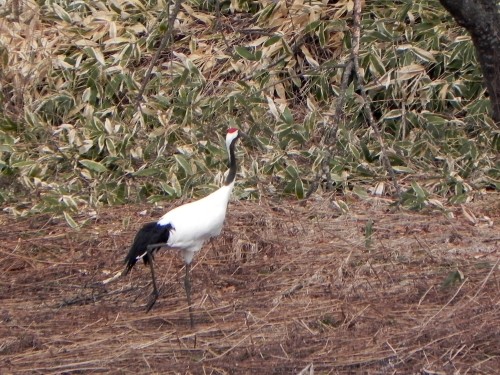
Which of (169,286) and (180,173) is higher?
(169,286)

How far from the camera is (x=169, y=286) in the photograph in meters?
6.74

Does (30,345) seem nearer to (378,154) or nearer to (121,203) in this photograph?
(121,203)

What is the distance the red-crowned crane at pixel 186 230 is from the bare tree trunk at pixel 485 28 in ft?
5.27

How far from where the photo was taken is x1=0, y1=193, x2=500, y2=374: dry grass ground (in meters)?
5.16

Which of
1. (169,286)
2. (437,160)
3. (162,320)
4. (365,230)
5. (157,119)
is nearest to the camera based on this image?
(162,320)

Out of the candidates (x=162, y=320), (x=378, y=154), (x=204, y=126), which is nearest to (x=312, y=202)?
(x=378, y=154)

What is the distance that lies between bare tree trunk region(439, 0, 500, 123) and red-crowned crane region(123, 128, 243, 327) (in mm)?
1607

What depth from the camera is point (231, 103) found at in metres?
9.15

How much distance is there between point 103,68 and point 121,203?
1.76 metres

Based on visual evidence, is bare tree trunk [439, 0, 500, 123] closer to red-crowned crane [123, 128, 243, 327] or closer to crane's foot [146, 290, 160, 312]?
red-crowned crane [123, 128, 243, 327]

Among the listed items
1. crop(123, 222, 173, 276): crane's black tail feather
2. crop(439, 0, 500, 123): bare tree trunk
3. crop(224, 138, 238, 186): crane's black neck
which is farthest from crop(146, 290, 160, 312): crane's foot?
crop(439, 0, 500, 123): bare tree trunk

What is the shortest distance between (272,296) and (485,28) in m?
1.92

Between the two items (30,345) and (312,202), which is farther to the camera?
(312,202)

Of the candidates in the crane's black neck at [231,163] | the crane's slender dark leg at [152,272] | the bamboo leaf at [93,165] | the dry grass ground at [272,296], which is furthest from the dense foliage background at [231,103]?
the crane's slender dark leg at [152,272]
